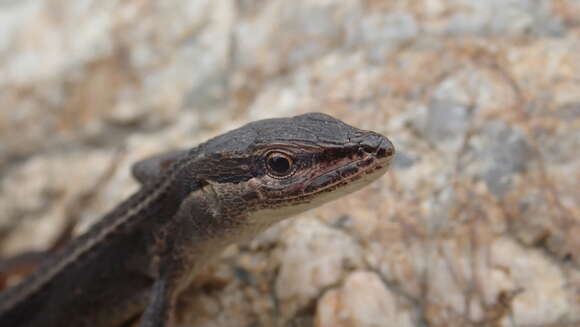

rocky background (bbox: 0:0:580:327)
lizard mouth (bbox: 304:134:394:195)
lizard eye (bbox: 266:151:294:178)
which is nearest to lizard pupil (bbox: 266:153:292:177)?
lizard eye (bbox: 266:151:294:178)

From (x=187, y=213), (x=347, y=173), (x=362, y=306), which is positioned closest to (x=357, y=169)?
(x=347, y=173)

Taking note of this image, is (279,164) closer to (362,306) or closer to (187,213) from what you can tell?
(187,213)

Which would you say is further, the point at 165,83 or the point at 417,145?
the point at 165,83

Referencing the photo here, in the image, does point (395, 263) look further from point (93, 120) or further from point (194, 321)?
point (93, 120)

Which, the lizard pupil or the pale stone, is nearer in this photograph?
the lizard pupil

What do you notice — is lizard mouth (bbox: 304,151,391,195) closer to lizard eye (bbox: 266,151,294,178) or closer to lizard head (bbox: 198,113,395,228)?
lizard head (bbox: 198,113,395,228)

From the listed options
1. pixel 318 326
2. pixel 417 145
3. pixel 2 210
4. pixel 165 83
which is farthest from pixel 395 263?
pixel 2 210

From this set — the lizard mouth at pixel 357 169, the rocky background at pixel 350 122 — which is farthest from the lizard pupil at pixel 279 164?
the rocky background at pixel 350 122
